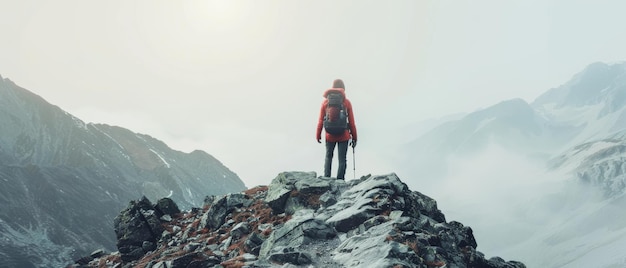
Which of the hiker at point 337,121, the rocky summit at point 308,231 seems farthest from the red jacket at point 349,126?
the rocky summit at point 308,231

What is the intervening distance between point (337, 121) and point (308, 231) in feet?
22.5

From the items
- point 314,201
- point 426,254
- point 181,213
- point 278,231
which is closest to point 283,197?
point 314,201

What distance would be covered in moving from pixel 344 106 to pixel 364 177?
4112 millimetres

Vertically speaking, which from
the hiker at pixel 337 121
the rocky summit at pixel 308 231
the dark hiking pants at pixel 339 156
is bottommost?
the rocky summit at pixel 308 231

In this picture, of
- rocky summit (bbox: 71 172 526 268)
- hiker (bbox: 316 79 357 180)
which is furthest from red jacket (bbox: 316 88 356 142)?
rocky summit (bbox: 71 172 526 268)

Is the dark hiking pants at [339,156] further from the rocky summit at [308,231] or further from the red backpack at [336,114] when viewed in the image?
the red backpack at [336,114]

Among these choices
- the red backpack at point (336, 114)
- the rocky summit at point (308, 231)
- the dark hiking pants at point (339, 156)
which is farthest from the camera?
the dark hiking pants at point (339, 156)

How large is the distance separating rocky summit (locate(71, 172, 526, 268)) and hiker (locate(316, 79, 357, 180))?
1.77 meters

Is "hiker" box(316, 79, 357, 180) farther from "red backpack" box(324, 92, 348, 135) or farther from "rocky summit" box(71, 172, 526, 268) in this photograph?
"rocky summit" box(71, 172, 526, 268)

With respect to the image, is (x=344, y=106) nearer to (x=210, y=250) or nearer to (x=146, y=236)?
(x=210, y=250)

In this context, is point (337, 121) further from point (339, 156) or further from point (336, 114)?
point (339, 156)

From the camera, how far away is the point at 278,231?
17.2 m

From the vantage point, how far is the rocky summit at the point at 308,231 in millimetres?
14211

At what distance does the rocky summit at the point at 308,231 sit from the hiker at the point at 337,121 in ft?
5.80
